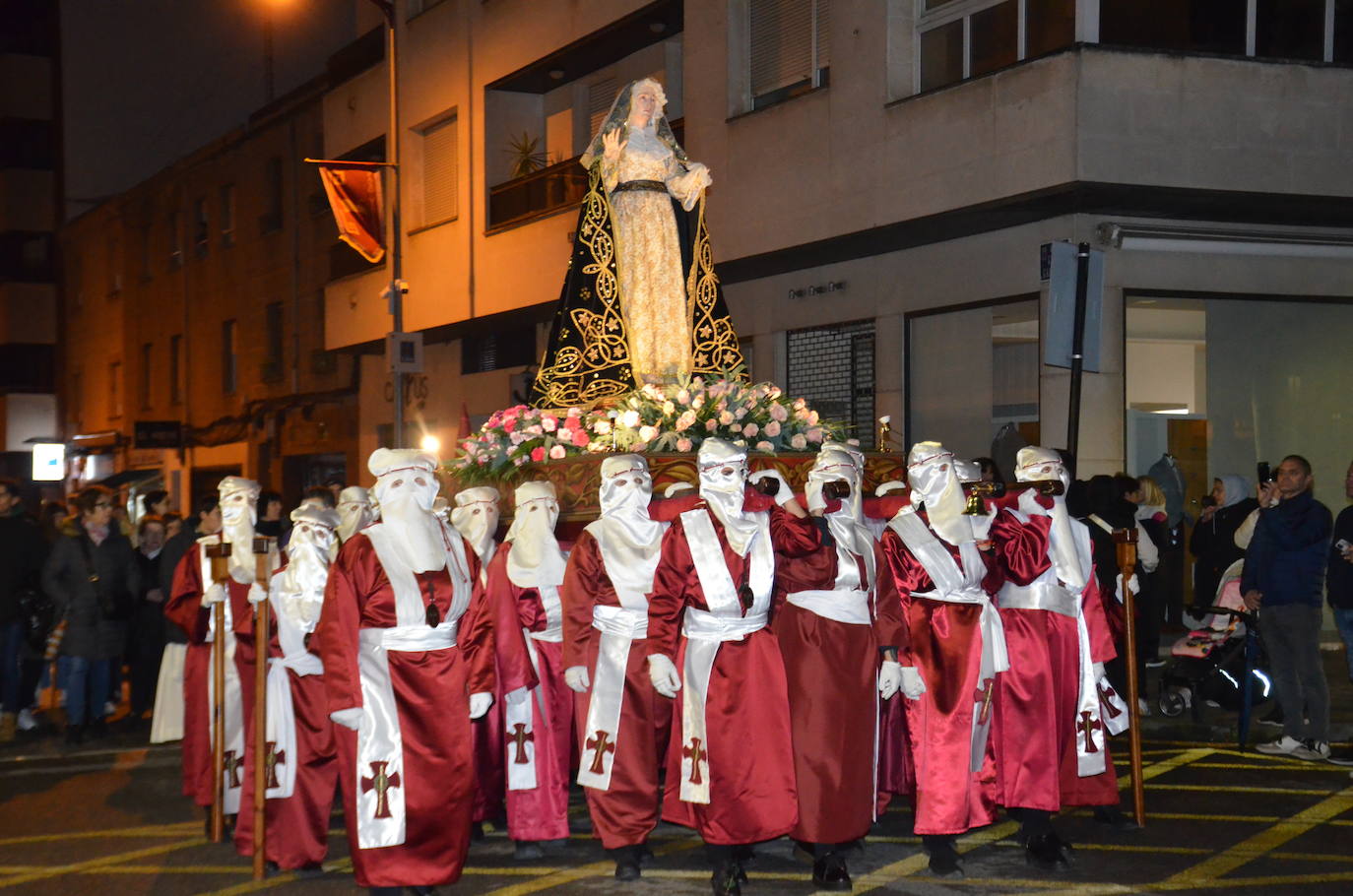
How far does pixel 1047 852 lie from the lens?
7441mm

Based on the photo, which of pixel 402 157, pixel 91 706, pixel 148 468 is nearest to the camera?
pixel 91 706

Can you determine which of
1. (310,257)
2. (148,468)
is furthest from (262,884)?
(148,468)

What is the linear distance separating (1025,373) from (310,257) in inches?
747

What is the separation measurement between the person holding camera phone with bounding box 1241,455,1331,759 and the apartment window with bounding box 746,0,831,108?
336 inches

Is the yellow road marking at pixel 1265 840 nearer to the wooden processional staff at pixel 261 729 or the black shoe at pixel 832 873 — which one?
the black shoe at pixel 832 873

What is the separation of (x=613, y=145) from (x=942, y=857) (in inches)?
245

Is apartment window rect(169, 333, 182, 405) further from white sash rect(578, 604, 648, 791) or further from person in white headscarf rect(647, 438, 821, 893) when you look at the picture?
person in white headscarf rect(647, 438, 821, 893)

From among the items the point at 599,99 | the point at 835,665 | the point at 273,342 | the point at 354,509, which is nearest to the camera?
the point at 835,665

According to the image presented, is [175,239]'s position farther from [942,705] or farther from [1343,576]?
[942,705]

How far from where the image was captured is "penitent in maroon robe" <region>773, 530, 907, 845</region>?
705 cm

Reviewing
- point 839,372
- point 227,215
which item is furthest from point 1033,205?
point 227,215

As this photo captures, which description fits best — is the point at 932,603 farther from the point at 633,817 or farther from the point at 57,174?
the point at 57,174

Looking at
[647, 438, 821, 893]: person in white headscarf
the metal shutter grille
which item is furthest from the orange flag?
[647, 438, 821, 893]: person in white headscarf

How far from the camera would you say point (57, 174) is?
169ft
